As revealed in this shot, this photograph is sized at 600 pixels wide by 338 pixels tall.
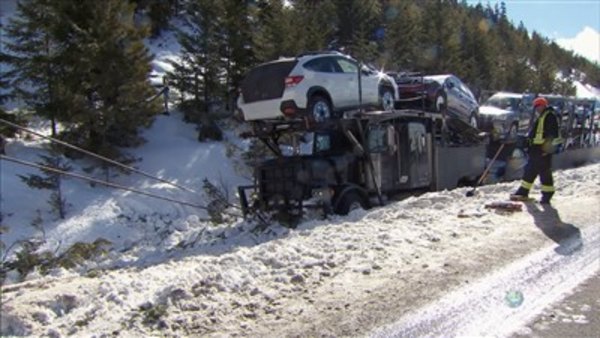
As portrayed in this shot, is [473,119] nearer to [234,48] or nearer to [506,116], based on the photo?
[506,116]

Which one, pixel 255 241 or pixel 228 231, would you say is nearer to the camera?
pixel 255 241

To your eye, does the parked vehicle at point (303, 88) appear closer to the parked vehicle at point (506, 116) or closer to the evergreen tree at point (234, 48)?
the parked vehicle at point (506, 116)

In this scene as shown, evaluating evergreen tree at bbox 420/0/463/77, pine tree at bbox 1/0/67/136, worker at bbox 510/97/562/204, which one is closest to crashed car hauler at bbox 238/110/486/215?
worker at bbox 510/97/562/204

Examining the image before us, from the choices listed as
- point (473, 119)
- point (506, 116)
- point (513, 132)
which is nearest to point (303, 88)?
point (473, 119)

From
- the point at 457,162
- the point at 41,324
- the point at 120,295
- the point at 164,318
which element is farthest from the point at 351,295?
the point at 457,162

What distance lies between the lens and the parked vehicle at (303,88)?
36.4 feet

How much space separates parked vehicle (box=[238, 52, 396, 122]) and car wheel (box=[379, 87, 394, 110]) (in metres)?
1.23

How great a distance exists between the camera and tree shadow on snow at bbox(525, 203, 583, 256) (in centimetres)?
676

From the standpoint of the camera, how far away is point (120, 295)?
526cm

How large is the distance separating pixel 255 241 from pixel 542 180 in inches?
193

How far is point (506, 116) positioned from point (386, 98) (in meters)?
7.04

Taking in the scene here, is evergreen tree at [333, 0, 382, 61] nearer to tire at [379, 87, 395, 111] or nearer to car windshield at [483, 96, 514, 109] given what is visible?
car windshield at [483, 96, 514, 109]

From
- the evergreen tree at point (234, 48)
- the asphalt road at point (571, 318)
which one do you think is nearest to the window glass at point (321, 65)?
the asphalt road at point (571, 318)

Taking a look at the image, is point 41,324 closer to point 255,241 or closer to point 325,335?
point 325,335
